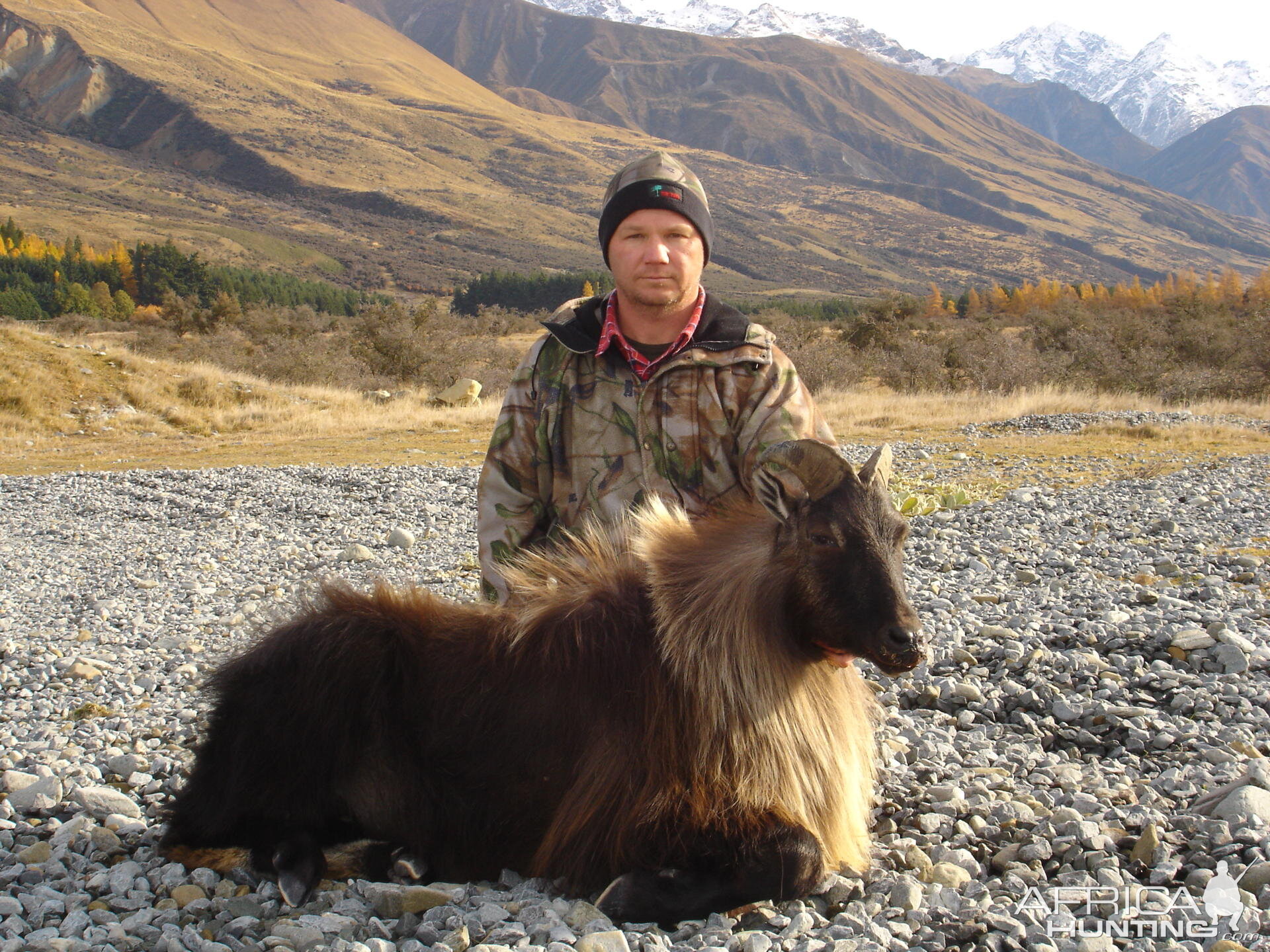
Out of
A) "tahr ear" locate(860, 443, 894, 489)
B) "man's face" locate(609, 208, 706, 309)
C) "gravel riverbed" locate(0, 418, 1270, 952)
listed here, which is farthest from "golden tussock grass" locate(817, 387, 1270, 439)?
"tahr ear" locate(860, 443, 894, 489)

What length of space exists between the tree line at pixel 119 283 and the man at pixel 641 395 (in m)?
59.9

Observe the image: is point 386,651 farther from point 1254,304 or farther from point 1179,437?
point 1254,304

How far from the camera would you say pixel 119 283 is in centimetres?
7750

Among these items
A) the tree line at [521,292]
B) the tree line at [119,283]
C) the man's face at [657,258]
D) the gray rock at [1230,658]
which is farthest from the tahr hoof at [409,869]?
the tree line at [521,292]

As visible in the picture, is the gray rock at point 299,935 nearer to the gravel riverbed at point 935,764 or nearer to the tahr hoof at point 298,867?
the gravel riverbed at point 935,764

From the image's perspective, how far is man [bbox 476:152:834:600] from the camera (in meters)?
4.29

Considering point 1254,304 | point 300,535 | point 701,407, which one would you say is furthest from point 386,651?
point 1254,304

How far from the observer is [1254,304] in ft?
116

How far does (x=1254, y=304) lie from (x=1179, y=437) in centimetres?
2369

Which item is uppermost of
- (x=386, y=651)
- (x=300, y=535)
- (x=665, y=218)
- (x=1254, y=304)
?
(x=1254, y=304)

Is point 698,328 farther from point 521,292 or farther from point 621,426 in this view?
point 521,292

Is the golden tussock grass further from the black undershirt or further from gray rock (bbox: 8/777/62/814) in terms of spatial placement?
gray rock (bbox: 8/777/62/814)

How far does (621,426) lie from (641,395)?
0.63 ft

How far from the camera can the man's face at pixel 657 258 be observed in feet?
14.1
